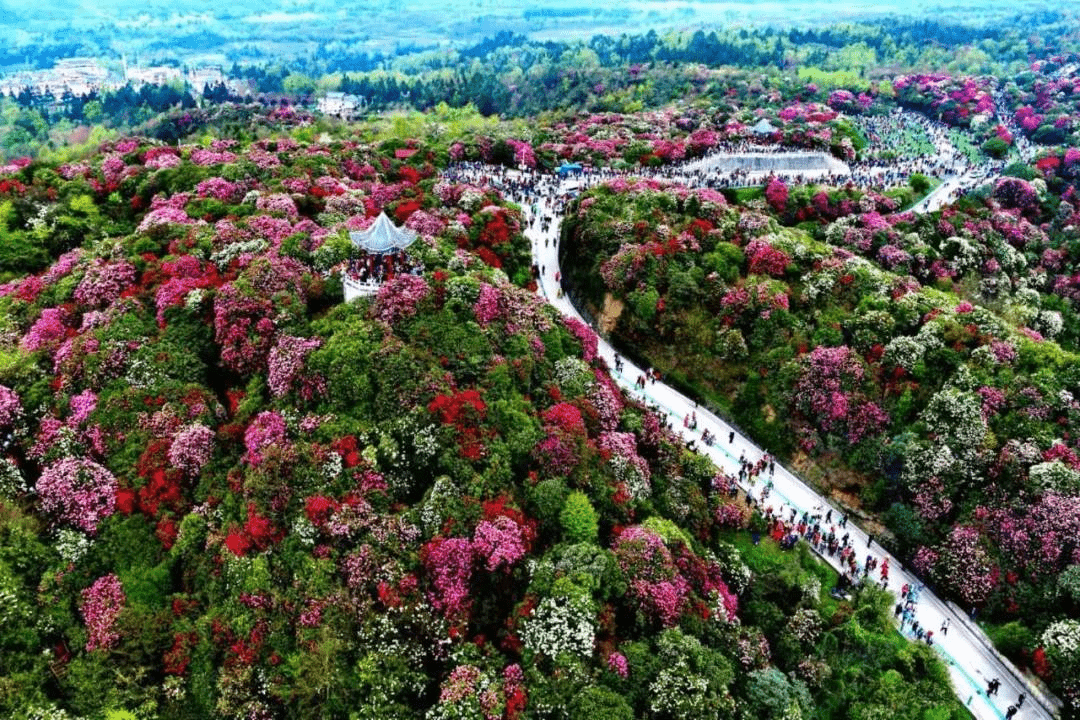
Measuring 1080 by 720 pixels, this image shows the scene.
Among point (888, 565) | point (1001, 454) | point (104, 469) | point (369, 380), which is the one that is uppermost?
point (369, 380)

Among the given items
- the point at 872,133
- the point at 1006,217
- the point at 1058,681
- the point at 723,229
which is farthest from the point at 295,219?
the point at 872,133

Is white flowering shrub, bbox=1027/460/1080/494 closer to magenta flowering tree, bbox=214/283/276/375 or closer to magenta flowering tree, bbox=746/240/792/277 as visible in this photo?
magenta flowering tree, bbox=746/240/792/277

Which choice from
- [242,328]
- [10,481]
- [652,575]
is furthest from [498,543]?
[10,481]

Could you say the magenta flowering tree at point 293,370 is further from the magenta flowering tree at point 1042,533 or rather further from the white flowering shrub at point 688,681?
the magenta flowering tree at point 1042,533

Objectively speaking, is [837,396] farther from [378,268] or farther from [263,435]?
[263,435]

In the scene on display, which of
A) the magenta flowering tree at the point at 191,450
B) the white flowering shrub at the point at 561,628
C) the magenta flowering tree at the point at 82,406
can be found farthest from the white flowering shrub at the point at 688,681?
the magenta flowering tree at the point at 82,406

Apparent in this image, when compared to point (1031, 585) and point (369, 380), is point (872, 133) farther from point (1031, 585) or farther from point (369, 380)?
point (369, 380)

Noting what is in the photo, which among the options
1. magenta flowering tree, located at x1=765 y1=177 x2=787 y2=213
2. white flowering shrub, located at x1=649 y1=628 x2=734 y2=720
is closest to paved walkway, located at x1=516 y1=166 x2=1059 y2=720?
white flowering shrub, located at x1=649 y1=628 x2=734 y2=720
